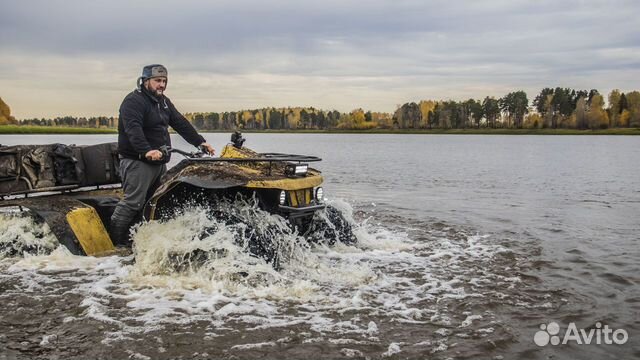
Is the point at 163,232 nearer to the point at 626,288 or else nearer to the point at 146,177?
the point at 146,177

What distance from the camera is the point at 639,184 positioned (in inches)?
778

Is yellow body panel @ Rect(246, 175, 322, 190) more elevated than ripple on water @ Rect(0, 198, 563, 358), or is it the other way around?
yellow body panel @ Rect(246, 175, 322, 190)

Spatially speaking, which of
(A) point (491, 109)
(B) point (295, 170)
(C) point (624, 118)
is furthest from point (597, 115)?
(B) point (295, 170)

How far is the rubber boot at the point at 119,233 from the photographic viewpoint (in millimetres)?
7590

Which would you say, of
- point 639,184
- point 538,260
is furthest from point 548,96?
point 538,260

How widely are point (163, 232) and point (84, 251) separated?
1356mm

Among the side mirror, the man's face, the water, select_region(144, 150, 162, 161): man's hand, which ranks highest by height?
the man's face

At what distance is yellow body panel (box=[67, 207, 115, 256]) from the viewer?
7613 millimetres

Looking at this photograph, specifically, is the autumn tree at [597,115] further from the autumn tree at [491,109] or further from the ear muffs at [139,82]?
the ear muffs at [139,82]

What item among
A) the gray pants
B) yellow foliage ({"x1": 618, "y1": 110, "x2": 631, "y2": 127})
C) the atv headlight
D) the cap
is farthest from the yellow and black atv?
yellow foliage ({"x1": 618, "y1": 110, "x2": 631, "y2": 127})

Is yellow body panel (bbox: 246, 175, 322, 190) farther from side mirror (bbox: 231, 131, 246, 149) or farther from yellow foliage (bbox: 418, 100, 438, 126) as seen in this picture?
yellow foliage (bbox: 418, 100, 438, 126)

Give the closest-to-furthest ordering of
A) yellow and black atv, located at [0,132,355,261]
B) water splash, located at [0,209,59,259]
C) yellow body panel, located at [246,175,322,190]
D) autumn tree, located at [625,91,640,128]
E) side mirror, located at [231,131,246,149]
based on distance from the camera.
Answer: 1. yellow body panel, located at [246,175,322,190]
2. yellow and black atv, located at [0,132,355,261]
3. water splash, located at [0,209,59,259]
4. side mirror, located at [231,131,246,149]
5. autumn tree, located at [625,91,640,128]

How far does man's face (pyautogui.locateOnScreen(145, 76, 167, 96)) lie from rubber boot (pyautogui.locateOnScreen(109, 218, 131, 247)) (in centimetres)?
167

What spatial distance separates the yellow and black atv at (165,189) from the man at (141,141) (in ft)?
0.88
